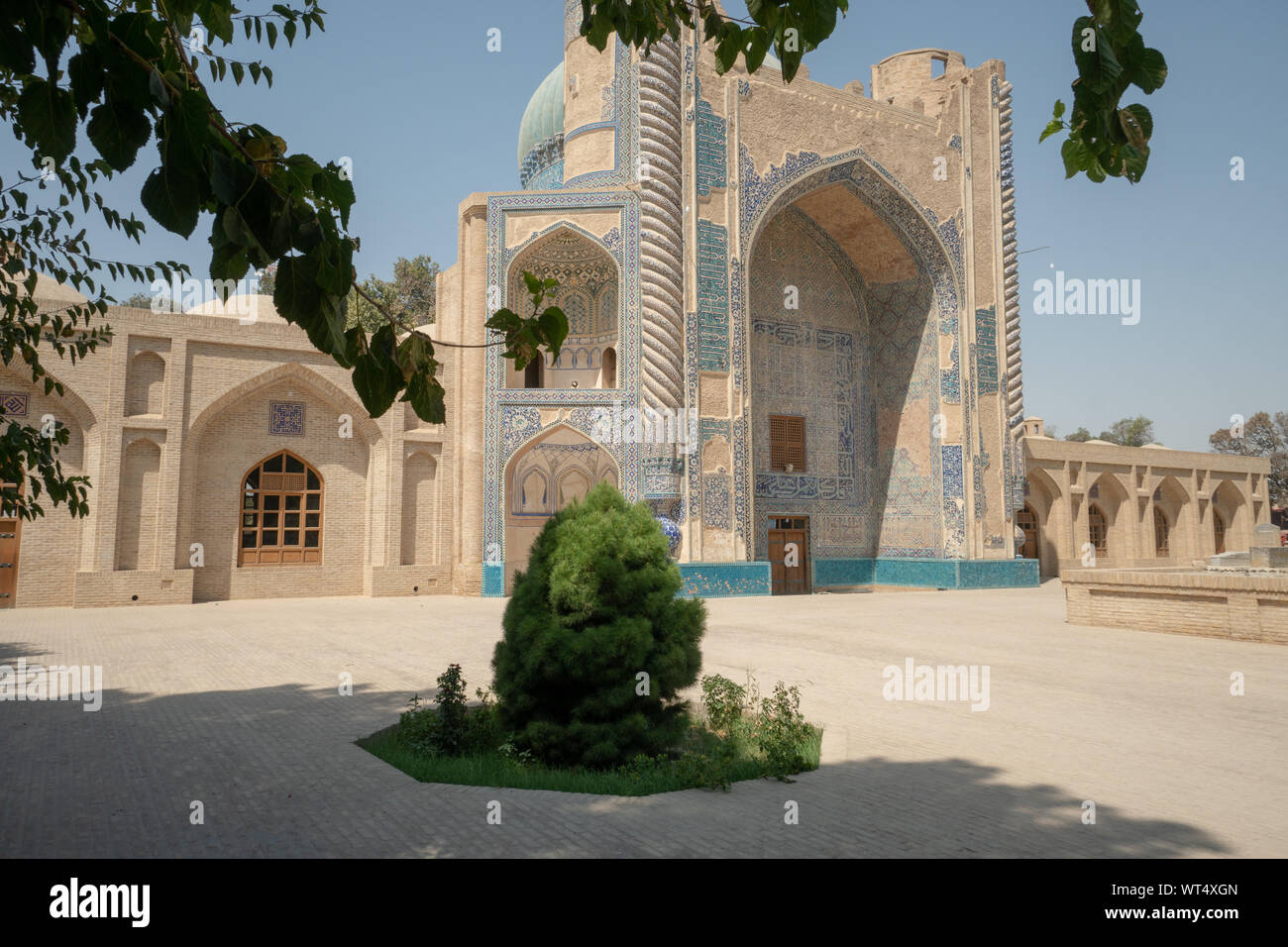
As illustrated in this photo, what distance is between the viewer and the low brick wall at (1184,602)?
8727mm

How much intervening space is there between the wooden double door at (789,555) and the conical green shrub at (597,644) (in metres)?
13.6

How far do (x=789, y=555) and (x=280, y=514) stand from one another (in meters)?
10.2

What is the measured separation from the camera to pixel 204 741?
467cm

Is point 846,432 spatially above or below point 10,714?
above

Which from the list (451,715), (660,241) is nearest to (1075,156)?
(451,715)

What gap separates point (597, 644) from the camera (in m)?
4.14

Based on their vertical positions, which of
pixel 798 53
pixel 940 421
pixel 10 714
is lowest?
pixel 10 714

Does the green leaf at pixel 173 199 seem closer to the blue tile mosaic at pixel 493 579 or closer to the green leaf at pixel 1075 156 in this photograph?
the green leaf at pixel 1075 156

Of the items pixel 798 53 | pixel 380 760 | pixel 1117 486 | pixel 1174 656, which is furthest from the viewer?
pixel 1117 486

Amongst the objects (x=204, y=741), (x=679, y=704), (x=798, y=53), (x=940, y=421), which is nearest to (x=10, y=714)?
(x=204, y=741)

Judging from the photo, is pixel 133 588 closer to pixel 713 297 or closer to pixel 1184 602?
pixel 713 297

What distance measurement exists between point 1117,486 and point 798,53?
91.9ft

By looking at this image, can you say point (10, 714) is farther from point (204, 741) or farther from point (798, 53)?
point (798, 53)

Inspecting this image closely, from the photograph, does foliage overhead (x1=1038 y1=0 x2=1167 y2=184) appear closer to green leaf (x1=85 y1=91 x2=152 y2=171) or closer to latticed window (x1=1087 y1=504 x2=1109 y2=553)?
green leaf (x1=85 y1=91 x2=152 y2=171)
